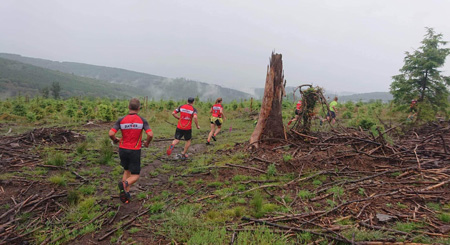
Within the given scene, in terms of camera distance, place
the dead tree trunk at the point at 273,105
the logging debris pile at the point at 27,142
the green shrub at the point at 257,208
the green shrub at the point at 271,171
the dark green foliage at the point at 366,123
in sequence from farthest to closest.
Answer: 1. the dark green foliage at the point at 366,123
2. the dead tree trunk at the point at 273,105
3. the logging debris pile at the point at 27,142
4. the green shrub at the point at 271,171
5. the green shrub at the point at 257,208

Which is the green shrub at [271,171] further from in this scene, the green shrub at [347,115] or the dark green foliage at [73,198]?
the green shrub at [347,115]

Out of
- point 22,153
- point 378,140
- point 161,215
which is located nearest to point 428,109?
point 378,140

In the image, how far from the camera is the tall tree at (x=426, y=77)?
41.7ft

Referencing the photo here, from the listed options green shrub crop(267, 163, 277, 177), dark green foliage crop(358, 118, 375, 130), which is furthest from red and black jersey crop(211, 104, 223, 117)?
dark green foliage crop(358, 118, 375, 130)

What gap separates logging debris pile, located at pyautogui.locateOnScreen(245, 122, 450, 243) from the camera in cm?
352

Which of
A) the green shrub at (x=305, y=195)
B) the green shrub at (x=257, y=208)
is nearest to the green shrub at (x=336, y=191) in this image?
the green shrub at (x=305, y=195)

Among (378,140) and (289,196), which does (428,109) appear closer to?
(378,140)

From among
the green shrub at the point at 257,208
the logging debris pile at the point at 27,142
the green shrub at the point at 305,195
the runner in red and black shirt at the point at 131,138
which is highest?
the runner in red and black shirt at the point at 131,138

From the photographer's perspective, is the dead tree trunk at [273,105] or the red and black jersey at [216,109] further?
the red and black jersey at [216,109]

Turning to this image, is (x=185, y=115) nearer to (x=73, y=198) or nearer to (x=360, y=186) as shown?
(x=73, y=198)

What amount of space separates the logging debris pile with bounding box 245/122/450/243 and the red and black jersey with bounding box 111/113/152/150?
9.09ft

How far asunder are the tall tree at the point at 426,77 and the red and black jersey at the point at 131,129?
14890 millimetres

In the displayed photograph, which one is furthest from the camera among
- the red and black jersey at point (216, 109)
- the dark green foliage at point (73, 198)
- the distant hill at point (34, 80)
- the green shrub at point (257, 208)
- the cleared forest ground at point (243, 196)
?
the distant hill at point (34, 80)

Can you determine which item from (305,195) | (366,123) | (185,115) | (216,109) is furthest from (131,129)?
(366,123)
